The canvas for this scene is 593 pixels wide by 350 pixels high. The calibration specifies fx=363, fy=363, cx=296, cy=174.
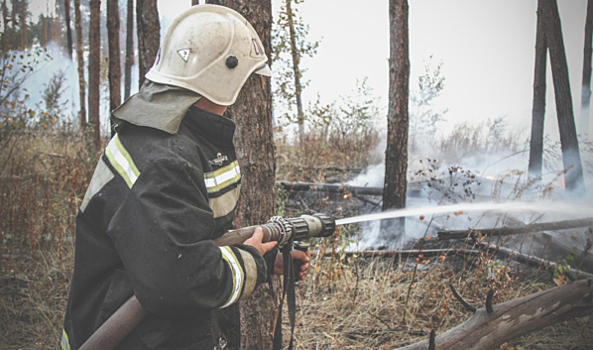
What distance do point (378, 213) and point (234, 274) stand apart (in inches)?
98.8

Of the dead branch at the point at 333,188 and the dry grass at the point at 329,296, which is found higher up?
the dead branch at the point at 333,188

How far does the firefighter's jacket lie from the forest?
55 centimetres

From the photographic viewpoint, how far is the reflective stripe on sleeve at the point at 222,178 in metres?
1.36

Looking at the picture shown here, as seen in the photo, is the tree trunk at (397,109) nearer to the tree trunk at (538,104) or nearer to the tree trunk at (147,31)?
the tree trunk at (538,104)

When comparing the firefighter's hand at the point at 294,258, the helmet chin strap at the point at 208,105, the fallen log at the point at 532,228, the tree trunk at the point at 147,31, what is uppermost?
the tree trunk at the point at 147,31

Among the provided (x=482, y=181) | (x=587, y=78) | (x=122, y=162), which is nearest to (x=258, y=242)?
(x=122, y=162)

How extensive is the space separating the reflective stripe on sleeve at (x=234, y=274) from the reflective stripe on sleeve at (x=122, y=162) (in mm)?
400

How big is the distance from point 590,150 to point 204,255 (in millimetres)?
7177

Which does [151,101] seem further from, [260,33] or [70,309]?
[260,33]

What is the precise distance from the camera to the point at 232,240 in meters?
1.48

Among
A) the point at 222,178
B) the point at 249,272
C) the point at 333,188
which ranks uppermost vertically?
the point at 222,178

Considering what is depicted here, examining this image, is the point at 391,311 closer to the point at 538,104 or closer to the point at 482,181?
the point at 482,181

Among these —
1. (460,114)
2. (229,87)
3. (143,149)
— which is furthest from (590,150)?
(143,149)

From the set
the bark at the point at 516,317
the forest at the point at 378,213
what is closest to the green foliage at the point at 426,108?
the forest at the point at 378,213
